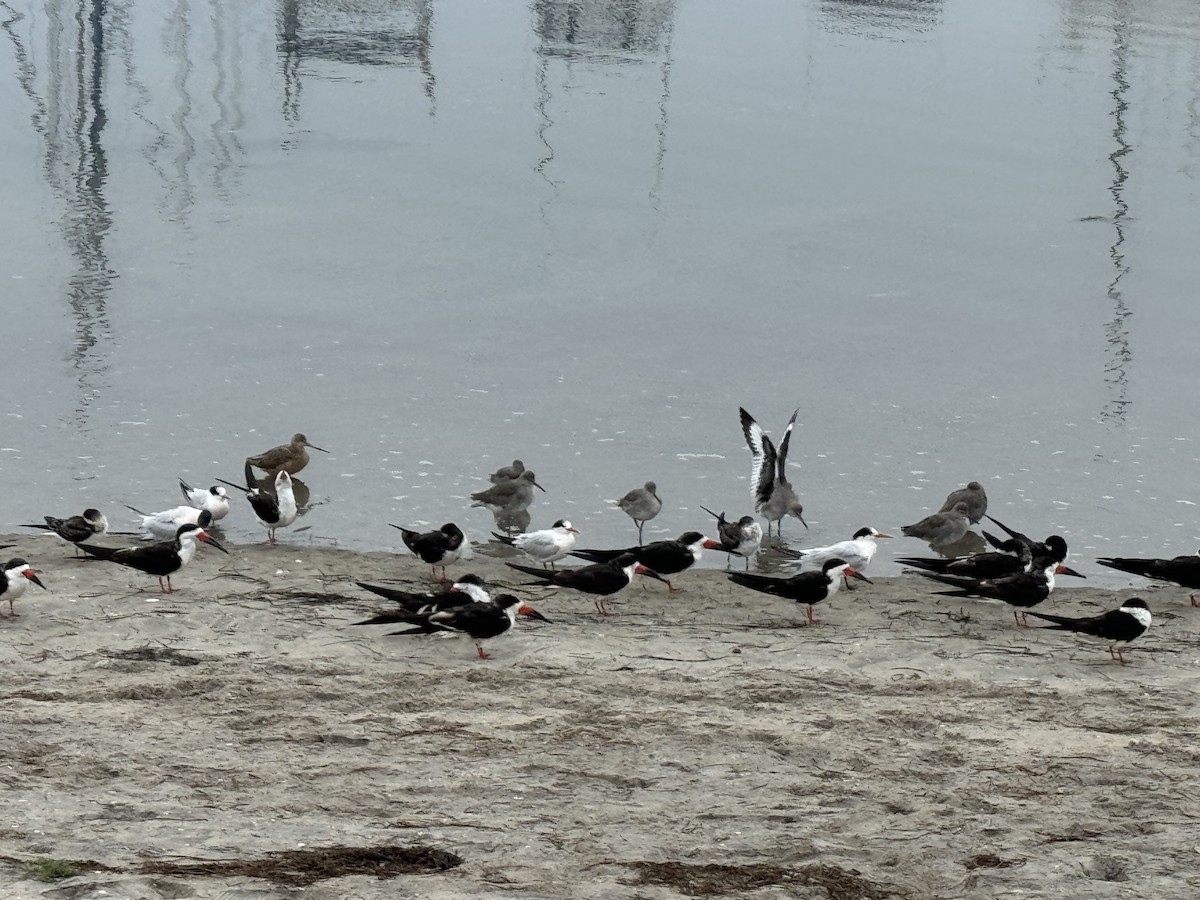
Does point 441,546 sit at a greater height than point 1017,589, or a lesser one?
lesser

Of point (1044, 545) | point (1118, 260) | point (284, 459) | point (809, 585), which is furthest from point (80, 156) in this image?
point (1044, 545)

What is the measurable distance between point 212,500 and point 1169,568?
27.4 feet

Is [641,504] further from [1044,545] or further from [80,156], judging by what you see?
[80,156]

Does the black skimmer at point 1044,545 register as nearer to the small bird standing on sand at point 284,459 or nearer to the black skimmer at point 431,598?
the black skimmer at point 431,598

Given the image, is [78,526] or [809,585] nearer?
[809,585]

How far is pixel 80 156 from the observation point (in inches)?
999

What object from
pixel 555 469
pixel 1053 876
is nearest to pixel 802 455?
pixel 555 469

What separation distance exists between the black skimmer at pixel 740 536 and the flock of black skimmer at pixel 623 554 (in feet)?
0.04

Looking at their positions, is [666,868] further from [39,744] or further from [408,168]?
[408,168]

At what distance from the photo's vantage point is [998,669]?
34.9 ft

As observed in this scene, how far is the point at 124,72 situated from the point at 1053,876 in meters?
27.3

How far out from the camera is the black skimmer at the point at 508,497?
14148 mm

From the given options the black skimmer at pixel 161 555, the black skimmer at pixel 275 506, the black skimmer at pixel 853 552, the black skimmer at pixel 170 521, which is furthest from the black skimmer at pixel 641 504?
the black skimmer at pixel 161 555

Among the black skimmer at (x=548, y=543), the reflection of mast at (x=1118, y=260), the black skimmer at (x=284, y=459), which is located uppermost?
the reflection of mast at (x=1118, y=260)
